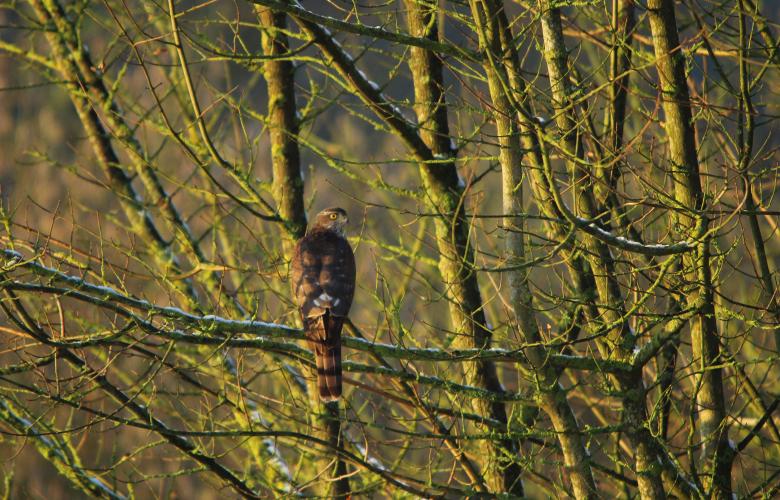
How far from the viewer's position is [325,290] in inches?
200

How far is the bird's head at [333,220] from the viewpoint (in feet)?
19.3

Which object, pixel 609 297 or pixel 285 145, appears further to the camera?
pixel 285 145

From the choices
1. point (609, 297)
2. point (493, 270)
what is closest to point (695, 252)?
point (609, 297)

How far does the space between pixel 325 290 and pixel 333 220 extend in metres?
0.95

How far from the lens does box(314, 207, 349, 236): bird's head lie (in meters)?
5.88

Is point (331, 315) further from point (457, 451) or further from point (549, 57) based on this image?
point (549, 57)

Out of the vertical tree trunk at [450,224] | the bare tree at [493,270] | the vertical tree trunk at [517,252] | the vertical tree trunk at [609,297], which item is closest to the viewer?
the bare tree at [493,270]

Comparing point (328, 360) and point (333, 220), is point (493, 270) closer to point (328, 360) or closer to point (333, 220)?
point (328, 360)

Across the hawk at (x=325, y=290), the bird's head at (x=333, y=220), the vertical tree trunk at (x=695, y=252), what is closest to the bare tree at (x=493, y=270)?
the vertical tree trunk at (x=695, y=252)

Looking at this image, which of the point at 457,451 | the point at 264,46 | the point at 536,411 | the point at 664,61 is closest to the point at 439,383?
the point at 457,451

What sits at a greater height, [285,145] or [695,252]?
[285,145]

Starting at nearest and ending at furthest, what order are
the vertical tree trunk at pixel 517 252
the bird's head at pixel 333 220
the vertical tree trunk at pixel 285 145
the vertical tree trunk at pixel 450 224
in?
the vertical tree trunk at pixel 517 252 < the vertical tree trunk at pixel 450 224 < the vertical tree trunk at pixel 285 145 < the bird's head at pixel 333 220

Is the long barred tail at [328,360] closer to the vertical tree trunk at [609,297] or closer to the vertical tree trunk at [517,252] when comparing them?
the vertical tree trunk at [517,252]

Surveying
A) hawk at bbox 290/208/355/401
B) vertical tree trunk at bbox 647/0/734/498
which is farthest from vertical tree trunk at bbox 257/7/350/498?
vertical tree trunk at bbox 647/0/734/498
